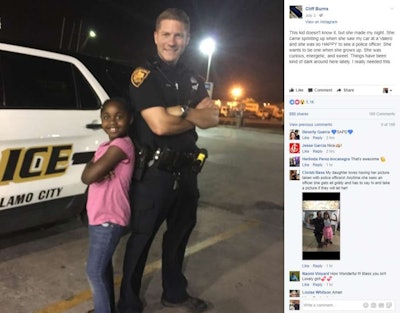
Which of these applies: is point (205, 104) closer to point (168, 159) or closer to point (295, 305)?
point (168, 159)

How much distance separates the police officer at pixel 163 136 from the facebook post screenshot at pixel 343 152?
1.18m

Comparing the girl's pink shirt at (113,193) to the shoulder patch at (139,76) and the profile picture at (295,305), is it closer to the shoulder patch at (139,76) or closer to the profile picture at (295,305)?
the shoulder patch at (139,76)

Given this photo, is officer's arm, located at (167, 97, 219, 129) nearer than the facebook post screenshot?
No

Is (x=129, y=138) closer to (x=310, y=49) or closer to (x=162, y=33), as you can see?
(x=162, y=33)

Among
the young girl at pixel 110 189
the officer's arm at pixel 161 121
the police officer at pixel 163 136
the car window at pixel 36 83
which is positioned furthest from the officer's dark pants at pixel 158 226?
the car window at pixel 36 83

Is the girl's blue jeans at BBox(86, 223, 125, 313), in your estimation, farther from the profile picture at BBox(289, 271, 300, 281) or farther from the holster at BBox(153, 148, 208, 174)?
the profile picture at BBox(289, 271, 300, 281)

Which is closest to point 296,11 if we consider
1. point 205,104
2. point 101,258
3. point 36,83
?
point 205,104

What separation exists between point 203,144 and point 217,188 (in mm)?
6410

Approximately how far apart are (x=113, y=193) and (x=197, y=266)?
169 centimetres

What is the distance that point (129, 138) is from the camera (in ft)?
7.88

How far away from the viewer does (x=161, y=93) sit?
2445 millimetres

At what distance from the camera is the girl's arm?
2236mm

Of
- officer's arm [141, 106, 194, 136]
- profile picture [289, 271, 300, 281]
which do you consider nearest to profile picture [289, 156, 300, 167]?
profile picture [289, 271, 300, 281]

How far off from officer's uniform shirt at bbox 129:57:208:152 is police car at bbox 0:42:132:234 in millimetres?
1226
